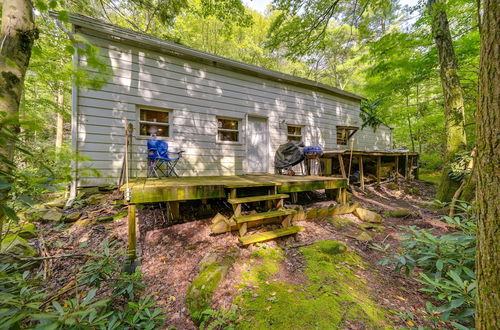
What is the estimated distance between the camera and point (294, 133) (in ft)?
24.5

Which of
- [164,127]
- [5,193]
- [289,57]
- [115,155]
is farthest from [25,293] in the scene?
[289,57]

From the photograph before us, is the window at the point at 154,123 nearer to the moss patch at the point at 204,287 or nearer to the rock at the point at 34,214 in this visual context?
the rock at the point at 34,214

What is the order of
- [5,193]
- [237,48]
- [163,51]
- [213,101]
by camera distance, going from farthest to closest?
1. [237,48]
2. [213,101]
3. [163,51]
4. [5,193]

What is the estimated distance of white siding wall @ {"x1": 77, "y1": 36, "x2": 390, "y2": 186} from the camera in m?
4.39

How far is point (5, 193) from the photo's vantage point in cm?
104

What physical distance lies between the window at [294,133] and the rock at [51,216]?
6568 millimetres

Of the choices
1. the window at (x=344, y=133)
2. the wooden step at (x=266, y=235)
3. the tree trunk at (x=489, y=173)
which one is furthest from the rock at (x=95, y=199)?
the window at (x=344, y=133)

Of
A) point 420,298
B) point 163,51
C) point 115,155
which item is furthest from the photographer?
point 163,51

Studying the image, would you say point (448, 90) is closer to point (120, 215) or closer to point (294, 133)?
point (294, 133)

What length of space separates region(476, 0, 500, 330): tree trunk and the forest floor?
2.61 ft

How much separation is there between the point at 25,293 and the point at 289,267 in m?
2.28

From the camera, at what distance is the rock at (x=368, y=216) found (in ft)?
13.2

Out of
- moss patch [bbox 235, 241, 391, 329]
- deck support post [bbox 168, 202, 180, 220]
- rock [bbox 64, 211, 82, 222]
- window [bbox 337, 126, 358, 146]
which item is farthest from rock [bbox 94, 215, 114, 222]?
window [bbox 337, 126, 358, 146]

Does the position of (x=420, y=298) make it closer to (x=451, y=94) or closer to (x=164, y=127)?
(x=451, y=94)
